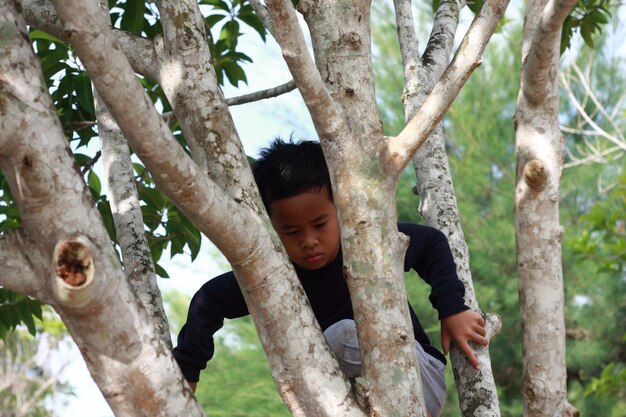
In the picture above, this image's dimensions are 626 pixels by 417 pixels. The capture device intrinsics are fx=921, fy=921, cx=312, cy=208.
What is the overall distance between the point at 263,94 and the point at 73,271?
169cm

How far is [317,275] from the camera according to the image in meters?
2.75

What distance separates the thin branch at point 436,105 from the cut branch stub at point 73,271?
719 mm

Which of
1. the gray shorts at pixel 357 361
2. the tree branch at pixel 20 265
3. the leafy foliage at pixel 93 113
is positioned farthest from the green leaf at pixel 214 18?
the tree branch at pixel 20 265

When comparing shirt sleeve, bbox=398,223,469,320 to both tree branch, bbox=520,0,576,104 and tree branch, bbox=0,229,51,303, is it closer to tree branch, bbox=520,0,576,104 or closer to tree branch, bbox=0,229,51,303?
tree branch, bbox=520,0,576,104

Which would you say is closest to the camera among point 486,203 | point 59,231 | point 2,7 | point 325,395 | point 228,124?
point 59,231

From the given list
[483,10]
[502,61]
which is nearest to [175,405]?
[483,10]

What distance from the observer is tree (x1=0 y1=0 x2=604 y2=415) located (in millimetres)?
1520

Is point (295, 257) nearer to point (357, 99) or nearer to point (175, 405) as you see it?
point (357, 99)

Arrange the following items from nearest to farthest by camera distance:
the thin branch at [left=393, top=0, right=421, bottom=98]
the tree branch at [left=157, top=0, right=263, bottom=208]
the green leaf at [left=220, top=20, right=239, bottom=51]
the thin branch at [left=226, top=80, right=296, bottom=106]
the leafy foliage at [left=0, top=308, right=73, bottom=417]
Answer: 1. the tree branch at [left=157, top=0, right=263, bottom=208]
2. the thin branch at [left=393, top=0, right=421, bottom=98]
3. the thin branch at [left=226, top=80, right=296, bottom=106]
4. the green leaf at [left=220, top=20, right=239, bottom=51]
5. the leafy foliage at [left=0, top=308, right=73, bottom=417]

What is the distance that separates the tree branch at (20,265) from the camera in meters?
1.52

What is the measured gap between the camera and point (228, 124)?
1.91m

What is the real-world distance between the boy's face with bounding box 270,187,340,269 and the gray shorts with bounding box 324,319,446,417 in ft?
1.07

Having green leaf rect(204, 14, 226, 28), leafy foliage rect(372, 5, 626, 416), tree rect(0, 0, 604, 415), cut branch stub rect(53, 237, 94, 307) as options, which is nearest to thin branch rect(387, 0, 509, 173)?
tree rect(0, 0, 604, 415)

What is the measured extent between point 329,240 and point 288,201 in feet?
0.55
